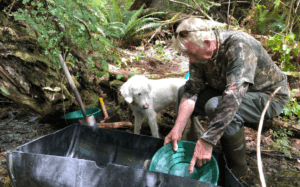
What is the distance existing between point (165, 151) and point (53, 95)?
6.99 feet

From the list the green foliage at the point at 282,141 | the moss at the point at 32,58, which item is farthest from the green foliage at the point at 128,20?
the green foliage at the point at 282,141

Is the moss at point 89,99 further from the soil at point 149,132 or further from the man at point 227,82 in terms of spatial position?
the man at point 227,82

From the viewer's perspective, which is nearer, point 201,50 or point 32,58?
point 201,50

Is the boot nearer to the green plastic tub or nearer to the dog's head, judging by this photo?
the green plastic tub

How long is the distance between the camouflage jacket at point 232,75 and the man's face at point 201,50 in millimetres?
94

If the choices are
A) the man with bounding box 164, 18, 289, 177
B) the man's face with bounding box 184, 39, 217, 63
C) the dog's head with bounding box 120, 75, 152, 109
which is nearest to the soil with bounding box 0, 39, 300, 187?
the man with bounding box 164, 18, 289, 177

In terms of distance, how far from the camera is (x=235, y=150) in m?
1.94

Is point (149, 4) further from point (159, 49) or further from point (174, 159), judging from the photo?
point (174, 159)

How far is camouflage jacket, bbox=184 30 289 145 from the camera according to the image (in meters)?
1.64

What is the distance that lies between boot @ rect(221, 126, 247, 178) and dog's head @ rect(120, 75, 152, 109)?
44.0 inches

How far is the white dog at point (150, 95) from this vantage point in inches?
103

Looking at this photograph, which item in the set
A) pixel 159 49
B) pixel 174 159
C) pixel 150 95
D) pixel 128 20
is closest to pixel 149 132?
pixel 150 95

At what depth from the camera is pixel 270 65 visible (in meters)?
2.04

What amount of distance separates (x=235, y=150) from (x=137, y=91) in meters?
1.33
